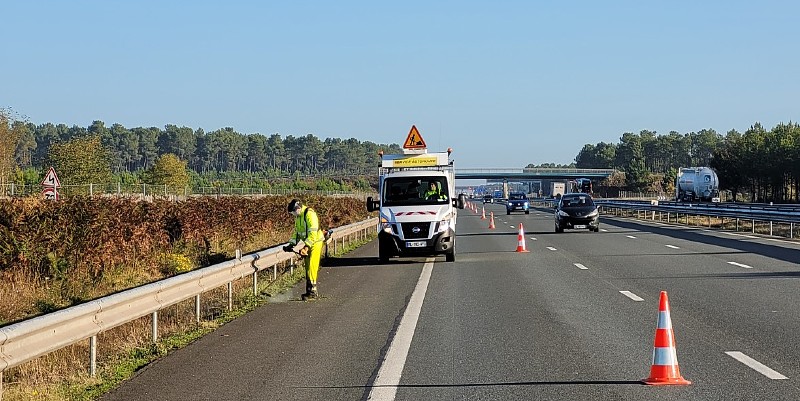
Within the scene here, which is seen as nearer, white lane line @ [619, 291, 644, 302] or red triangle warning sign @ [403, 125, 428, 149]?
white lane line @ [619, 291, 644, 302]

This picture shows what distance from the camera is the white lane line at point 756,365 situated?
8.93 m

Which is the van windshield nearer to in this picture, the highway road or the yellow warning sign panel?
the yellow warning sign panel

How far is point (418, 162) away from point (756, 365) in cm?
1681

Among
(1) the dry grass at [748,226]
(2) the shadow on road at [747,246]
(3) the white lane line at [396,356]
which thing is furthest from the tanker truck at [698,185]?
(3) the white lane line at [396,356]

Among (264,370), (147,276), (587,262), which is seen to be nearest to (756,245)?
(587,262)

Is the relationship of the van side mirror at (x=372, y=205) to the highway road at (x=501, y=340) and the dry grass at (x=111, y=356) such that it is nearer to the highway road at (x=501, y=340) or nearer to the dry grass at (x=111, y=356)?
the highway road at (x=501, y=340)

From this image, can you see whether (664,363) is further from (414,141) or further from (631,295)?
(414,141)

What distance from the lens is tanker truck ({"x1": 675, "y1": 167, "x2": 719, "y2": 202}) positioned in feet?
276

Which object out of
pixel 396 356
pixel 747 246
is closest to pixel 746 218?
pixel 747 246

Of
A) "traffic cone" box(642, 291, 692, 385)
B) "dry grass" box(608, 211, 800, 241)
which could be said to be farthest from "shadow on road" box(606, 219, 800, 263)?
"traffic cone" box(642, 291, 692, 385)

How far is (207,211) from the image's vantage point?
90.3ft

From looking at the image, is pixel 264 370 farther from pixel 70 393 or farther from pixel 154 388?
pixel 70 393

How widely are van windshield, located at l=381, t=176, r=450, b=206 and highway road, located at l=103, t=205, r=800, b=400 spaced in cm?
379

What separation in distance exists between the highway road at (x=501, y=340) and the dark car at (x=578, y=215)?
1940cm
